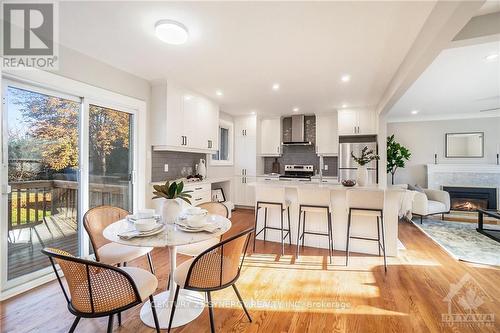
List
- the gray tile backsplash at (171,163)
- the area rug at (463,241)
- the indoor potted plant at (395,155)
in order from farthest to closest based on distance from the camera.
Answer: the indoor potted plant at (395,155), the gray tile backsplash at (171,163), the area rug at (463,241)

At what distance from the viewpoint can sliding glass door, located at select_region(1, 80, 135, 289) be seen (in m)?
2.22

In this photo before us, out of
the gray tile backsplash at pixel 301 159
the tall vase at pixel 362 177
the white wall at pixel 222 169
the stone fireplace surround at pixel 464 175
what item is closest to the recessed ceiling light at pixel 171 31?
the tall vase at pixel 362 177

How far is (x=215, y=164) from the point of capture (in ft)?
17.8

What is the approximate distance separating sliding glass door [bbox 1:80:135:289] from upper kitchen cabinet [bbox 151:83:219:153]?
555mm

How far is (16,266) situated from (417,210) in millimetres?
6264

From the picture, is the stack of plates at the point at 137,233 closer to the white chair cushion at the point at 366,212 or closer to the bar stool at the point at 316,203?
the bar stool at the point at 316,203

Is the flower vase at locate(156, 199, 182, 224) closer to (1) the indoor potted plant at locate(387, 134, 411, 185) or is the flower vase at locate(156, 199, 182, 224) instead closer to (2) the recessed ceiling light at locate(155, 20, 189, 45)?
(2) the recessed ceiling light at locate(155, 20, 189, 45)

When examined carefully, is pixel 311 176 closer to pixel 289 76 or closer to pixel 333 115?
pixel 333 115

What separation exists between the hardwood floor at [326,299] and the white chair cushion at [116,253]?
1.45 ft

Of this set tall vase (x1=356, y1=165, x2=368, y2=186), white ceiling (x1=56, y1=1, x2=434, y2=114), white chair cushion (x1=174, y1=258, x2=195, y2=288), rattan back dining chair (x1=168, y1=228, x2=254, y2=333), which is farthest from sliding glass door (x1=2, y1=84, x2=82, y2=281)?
tall vase (x1=356, y1=165, x2=368, y2=186)

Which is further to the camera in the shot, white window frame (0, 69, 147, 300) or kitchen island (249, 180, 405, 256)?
kitchen island (249, 180, 405, 256)

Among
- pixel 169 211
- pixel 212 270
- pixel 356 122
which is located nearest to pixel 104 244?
pixel 169 211

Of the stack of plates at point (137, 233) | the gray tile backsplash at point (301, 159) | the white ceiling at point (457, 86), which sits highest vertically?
the white ceiling at point (457, 86)

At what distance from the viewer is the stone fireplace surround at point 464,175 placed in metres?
5.59
